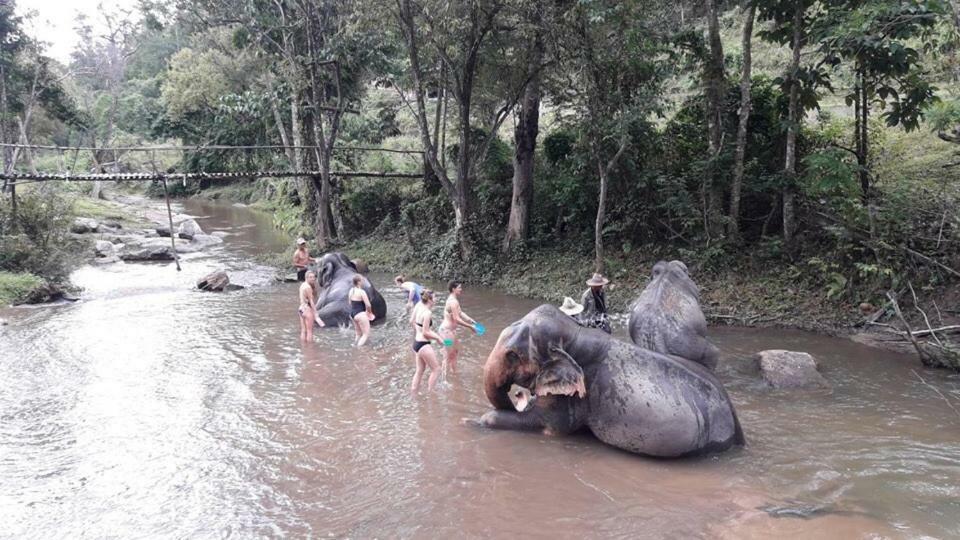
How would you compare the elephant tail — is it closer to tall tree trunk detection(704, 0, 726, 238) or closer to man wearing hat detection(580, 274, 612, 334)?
man wearing hat detection(580, 274, 612, 334)

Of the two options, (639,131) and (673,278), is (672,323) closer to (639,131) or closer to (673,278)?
(673,278)

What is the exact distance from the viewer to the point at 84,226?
78.5 ft

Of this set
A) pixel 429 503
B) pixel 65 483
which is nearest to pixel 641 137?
pixel 429 503

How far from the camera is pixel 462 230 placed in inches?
621

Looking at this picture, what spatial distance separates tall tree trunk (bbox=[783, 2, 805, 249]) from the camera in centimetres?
1070

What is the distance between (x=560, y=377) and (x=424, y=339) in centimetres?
265

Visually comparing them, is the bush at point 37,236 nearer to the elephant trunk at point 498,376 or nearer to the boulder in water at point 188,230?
the boulder in water at point 188,230

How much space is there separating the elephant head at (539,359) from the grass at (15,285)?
39.8 feet

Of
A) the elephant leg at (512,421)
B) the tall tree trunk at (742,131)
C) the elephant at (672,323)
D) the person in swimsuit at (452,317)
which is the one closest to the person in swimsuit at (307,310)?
the person in swimsuit at (452,317)

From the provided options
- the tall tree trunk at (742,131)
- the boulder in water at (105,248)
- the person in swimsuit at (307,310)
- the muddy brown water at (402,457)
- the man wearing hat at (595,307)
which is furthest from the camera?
the boulder in water at (105,248)

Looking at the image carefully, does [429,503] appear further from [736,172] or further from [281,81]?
[281,81]

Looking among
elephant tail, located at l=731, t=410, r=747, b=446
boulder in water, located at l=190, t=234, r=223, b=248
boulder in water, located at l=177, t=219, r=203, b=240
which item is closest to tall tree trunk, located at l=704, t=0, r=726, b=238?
elephant tail, located at l=731, t=410, r=747, b=446

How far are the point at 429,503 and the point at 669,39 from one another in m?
9.84

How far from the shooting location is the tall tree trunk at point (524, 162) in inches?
576
